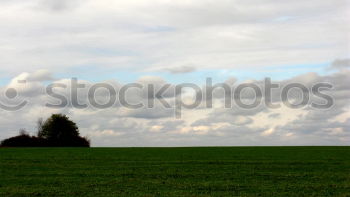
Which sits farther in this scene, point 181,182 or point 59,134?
point 59,134

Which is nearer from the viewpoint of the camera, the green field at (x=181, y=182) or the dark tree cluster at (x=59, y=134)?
the green field at (x=181, y=182)

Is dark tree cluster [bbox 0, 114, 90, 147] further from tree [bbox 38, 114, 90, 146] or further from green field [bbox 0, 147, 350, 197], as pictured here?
green field [bbox 0, 147, 350, 197]

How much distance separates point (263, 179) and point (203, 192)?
21.9ft

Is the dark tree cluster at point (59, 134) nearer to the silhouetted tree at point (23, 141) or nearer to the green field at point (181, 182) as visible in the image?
the silhouetted tree at point (23, 141)

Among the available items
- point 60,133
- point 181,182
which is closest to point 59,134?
point 60,133

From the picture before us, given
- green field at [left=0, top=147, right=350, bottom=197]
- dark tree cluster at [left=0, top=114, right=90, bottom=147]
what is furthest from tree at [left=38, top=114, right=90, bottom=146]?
green field at [left=0, top=147, right=350, bottom=197]

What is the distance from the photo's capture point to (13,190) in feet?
78.1

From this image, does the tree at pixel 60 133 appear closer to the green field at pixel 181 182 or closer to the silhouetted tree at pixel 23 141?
the silhouetted tree at pixel 23 141

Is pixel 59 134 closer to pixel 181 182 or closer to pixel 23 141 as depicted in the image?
pixel 23 141

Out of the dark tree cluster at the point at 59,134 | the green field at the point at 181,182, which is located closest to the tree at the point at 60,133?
the dark tree cluster at the point at 59,134

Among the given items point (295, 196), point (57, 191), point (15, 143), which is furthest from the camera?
point (15, 143)

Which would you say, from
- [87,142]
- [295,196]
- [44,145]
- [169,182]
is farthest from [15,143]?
[295,196]

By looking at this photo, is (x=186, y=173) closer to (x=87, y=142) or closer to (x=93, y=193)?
(x=93, y=193)

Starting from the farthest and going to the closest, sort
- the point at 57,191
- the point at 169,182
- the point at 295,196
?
1. the point at 169,182
2. the point at 57,191
3. the point at 295,196
